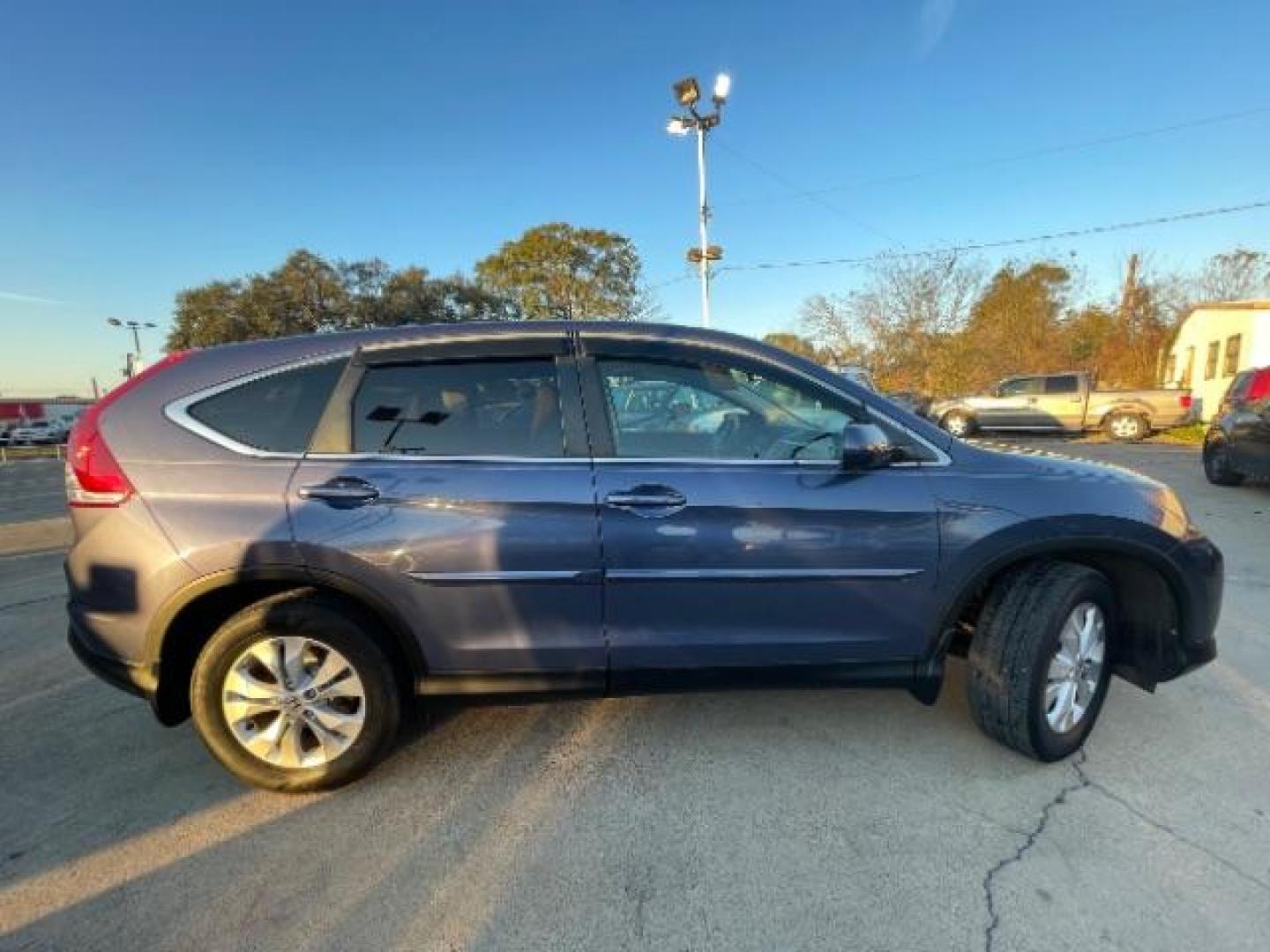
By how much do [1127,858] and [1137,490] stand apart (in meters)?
1.32

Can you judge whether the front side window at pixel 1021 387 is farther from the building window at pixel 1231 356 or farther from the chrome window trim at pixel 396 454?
the chrome window trim at pixel 396 454

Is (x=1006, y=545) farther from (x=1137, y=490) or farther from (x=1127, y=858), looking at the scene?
(x=1127, y=858)

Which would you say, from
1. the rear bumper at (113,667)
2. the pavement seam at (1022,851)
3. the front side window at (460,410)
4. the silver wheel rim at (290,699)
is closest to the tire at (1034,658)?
the pavement seam at (1022,851)

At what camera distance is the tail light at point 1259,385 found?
25.5ft

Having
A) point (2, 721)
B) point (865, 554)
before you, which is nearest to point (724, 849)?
point (865, 554)

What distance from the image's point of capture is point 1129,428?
52.3 feet

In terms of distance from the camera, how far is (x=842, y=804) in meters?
2.39

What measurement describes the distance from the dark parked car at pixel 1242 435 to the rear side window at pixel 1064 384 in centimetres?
819

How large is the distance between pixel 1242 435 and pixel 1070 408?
9.38m

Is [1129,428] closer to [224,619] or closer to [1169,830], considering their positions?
[1169,830]

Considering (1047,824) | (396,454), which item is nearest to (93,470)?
(396,454)

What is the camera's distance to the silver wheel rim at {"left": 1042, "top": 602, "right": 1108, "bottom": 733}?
2.58 metres

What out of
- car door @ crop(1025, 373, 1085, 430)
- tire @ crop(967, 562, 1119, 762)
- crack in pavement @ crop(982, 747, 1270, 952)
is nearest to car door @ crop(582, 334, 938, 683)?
tire @ crop(967, 562, 1119, 762)

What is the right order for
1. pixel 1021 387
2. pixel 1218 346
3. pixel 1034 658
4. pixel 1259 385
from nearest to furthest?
pixel 1034 658 → pixel 1259 385 → pixel 1021 387 → pixel 1218 346
